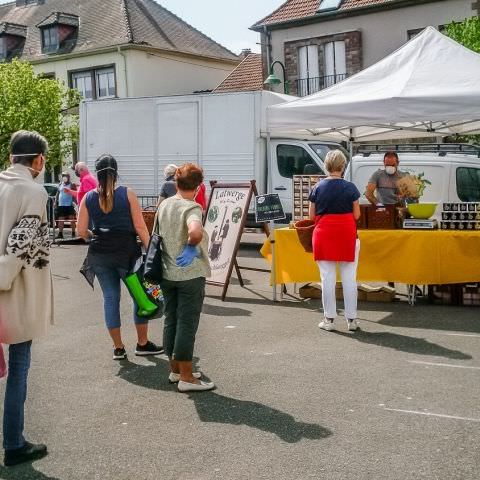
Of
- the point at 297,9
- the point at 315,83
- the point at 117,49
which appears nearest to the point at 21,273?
the point at 315,83

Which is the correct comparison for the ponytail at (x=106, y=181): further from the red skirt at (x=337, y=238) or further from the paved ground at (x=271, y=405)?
the red skirt at (x=337, y=238)

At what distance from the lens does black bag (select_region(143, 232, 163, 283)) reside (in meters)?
5.75

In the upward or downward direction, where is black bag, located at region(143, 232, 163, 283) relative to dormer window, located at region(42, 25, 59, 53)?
downward

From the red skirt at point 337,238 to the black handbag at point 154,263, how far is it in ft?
8.46

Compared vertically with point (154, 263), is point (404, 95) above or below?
above

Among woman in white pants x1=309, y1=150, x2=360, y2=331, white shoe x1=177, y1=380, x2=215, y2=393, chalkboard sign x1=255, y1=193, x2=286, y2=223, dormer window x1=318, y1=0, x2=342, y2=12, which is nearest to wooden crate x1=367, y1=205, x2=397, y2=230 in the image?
chalkboard sign x1=255, y1=193, x2=286, y2=223

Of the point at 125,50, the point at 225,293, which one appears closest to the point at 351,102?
the point at 225,293

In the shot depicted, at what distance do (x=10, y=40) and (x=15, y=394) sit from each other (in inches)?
1646

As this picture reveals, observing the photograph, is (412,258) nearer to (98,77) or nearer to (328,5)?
(328,5)

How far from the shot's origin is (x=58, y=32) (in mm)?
40094

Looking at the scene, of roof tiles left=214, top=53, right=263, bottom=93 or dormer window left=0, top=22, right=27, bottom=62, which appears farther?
dormer window left=0, top=22, right=27, bottom=62

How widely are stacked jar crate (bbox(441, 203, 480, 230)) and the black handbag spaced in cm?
454

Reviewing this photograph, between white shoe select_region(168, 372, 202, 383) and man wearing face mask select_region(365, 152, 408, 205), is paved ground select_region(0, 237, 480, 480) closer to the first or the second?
white shoe select_region(168, 372, 202, 383)

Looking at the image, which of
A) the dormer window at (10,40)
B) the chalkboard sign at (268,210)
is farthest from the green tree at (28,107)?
the chalkboard sign at (268,210)
